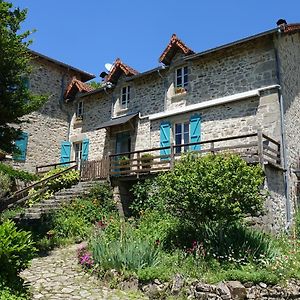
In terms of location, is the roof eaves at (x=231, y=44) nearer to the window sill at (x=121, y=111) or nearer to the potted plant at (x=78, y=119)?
the window sill at (x=121, y=111)

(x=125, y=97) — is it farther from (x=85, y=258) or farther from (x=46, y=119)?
(x=85, y=258)

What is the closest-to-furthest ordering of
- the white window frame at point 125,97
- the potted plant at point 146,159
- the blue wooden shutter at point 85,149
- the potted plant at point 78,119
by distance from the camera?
1. the potted plant at point 146,159
2. the white window frame at point 125,97
3. the blue wooden shutter at point 85,149
4. the potted plant at point 78,119

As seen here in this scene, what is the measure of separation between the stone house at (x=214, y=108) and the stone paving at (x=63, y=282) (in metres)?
5.39

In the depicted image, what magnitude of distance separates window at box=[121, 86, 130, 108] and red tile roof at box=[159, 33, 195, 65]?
2.71 m

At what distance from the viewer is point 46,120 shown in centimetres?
1936

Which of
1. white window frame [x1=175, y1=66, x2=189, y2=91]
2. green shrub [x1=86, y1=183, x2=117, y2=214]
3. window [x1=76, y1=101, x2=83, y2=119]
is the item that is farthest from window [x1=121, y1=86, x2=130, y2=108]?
green shrub [x1=86, y1=183, x2=117, y2=214]

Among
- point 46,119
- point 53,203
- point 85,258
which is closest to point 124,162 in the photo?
point 53,203

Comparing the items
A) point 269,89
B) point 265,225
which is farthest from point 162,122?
point 265,225

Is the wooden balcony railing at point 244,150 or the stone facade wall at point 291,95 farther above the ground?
the stone facade wall at point 291,95

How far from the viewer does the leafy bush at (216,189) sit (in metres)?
8.09

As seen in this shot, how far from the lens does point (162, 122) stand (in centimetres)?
1557

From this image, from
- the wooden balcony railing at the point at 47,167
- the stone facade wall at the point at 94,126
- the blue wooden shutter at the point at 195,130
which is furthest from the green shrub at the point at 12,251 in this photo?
the wooden balcony railing at the point at 47,167

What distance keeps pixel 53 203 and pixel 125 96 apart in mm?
7127

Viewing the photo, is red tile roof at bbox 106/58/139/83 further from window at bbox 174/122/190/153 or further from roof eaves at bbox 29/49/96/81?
window at bbox 174/122/190/153
